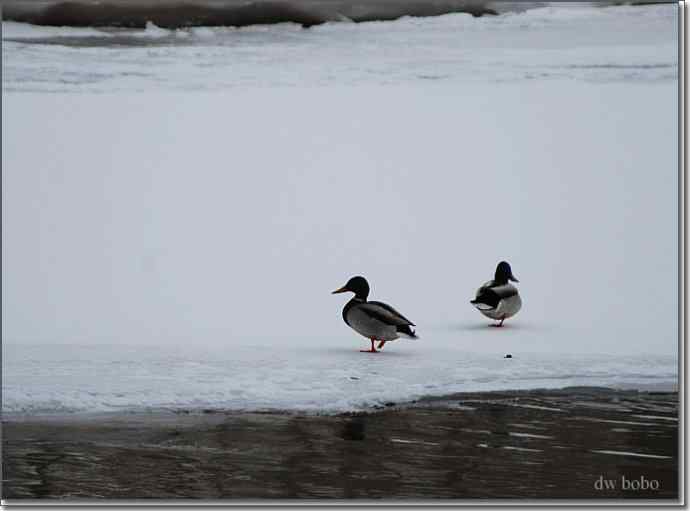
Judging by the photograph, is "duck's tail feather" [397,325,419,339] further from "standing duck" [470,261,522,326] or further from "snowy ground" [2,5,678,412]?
"standing duck" [470,261,522,326]

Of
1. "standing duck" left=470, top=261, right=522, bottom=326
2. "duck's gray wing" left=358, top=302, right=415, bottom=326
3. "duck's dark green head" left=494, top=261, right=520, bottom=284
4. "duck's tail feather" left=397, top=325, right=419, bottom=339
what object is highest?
"duck's dark green head" left=494, top=261, right=520, bottom=284

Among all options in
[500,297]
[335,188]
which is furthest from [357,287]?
[500,297]

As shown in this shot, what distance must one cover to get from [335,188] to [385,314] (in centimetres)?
44

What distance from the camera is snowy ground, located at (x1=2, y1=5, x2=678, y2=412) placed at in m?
3.02

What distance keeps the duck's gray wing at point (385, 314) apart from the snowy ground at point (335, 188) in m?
0.03

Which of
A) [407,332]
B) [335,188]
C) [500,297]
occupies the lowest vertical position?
[407,332]

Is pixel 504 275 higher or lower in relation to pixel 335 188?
lower

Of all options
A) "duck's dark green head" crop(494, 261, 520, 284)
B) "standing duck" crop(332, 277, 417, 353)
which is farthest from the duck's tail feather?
"duck's dark green head" crop(494, 261, 520, 284)

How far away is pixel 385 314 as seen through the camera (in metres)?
3.00

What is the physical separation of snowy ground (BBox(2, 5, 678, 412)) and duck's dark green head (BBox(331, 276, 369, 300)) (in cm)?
3

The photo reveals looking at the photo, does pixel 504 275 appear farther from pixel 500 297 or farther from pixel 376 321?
pixel 376 321

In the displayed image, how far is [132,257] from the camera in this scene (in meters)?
3.07

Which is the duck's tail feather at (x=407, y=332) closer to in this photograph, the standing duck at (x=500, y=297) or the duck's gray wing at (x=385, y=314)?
the duck's gray wing at (x=385, y=314)

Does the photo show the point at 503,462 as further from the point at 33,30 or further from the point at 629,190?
the point at 33,30
